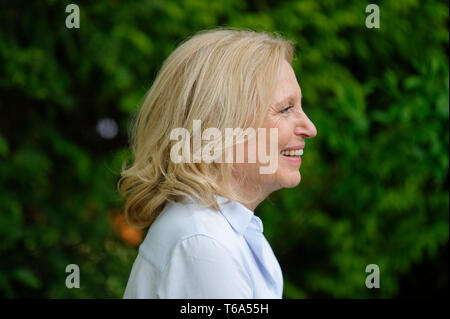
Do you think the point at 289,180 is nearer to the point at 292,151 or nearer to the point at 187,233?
the point at 292,151

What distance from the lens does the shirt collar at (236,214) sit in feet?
5.00

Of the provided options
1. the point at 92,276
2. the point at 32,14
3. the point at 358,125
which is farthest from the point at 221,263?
the point at 32,14

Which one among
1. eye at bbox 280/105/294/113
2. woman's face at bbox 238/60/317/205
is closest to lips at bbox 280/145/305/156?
woman's face at bbox 238/60/317/205

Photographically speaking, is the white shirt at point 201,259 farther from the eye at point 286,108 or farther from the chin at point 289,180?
the eye at point 286,108

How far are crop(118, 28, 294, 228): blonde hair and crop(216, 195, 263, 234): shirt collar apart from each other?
0.02 metres

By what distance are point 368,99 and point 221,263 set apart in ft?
7.43

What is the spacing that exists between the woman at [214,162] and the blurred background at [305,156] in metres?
1.16

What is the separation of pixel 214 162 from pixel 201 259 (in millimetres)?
356

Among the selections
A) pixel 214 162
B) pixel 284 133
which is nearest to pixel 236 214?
pixel 214 162

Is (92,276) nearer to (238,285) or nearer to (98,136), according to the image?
(98,136)

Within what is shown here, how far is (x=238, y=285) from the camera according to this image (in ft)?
4.44

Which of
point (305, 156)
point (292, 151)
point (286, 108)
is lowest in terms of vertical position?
point (305, 156)

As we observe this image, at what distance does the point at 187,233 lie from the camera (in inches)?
54.7

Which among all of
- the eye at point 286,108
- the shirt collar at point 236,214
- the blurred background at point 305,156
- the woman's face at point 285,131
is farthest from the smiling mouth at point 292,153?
the blurred background at point 305,156
